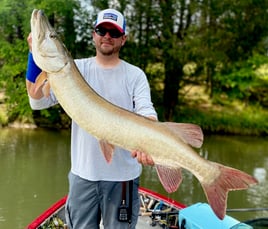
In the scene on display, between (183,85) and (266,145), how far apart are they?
14.2 feet

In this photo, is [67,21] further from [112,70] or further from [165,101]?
[112,70]

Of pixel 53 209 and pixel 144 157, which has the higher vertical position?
pixel 144 157

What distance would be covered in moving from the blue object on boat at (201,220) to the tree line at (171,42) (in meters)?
10.6

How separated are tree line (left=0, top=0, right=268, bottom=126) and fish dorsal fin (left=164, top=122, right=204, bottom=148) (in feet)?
41.3

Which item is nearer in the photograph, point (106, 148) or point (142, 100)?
point (106, 148)

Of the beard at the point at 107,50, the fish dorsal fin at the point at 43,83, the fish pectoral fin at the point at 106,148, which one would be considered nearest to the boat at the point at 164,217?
the fish pectoral fin at the point at 106,148

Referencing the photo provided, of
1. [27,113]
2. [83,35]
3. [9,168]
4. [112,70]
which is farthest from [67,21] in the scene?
[112,70]

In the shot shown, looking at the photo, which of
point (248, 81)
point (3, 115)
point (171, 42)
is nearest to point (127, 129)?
point (3, 115)

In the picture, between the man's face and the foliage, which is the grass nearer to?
the foliage

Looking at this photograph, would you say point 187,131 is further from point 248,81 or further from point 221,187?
point 248,81

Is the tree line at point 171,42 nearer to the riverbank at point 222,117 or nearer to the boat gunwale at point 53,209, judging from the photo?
the riverbank at point 222,117

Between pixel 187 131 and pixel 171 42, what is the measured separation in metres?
13.2

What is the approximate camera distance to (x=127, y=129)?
207 centimetres

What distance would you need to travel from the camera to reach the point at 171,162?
2084 millimetres
